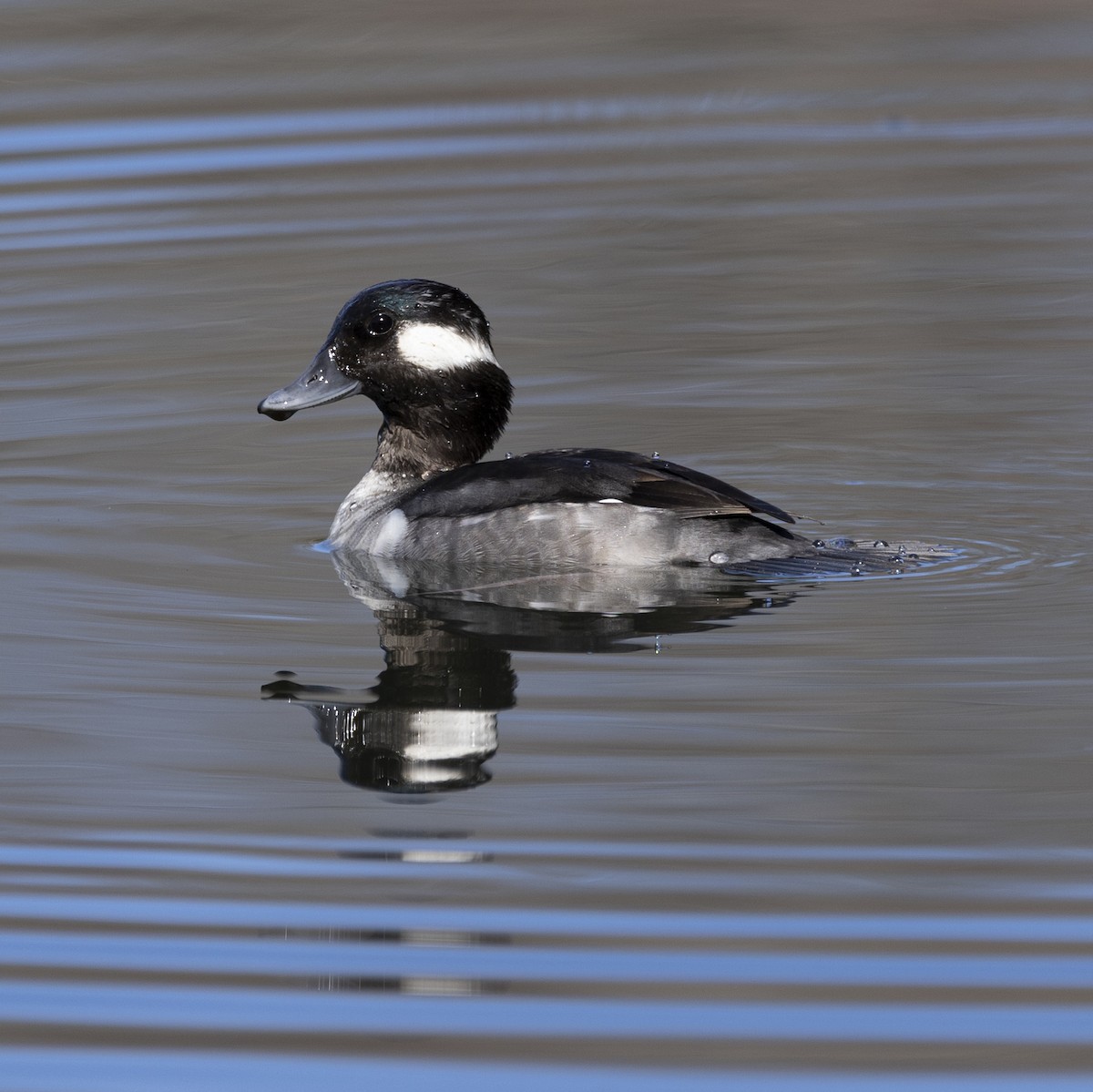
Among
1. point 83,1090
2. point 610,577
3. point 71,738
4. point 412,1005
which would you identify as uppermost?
point 610,577

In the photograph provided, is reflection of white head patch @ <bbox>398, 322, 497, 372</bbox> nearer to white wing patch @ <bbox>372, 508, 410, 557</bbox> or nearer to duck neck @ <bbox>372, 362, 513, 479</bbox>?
duck neck @ <bbox>372, 362, 513, 479</bbox>

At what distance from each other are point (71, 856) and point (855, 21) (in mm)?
13897

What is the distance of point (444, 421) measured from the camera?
7.98 m

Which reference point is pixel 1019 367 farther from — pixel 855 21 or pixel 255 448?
pixel 855 21

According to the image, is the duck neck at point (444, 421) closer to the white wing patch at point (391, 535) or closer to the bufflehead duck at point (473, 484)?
the bufflehead duck at point (473, 484)

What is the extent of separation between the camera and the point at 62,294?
11.9m

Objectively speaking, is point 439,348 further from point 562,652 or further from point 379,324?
point 562,652

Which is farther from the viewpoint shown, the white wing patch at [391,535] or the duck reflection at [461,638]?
the white wing patch at [391,535]

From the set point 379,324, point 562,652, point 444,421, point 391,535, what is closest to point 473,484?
point 391,535

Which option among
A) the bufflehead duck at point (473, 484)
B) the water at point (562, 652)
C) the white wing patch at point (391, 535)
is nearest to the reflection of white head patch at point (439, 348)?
the bufflehead duck at point (473, 484)

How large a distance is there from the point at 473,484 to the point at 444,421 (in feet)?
2.46

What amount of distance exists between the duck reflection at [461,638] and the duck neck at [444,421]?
0.56 meters

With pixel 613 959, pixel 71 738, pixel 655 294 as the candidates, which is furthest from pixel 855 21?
pixel 613 959

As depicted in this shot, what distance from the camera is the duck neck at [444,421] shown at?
7887 millimetres
